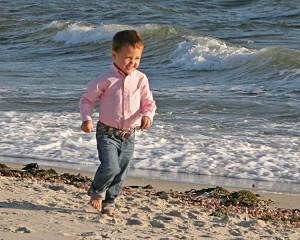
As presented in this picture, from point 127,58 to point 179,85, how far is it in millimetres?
8913

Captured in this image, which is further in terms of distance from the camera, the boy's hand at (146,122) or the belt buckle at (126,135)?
the belt buckle at (126,135)

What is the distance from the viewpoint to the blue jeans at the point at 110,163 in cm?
570

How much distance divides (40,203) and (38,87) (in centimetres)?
778

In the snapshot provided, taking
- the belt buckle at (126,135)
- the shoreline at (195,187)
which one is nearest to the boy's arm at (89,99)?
the belt buckle at (126,135)

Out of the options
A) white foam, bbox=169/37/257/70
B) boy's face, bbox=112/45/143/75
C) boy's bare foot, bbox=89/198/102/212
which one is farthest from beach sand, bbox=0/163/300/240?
white foam, bbox=169/37/257/70

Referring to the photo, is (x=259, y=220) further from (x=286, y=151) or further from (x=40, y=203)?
(x=286, y=151)

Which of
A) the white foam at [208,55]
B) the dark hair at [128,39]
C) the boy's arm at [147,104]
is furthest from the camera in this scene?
the white foam at [208,55]

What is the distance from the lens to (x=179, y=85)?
14.5 meters

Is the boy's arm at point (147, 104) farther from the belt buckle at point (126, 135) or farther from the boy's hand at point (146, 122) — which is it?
the belt buckle at point (126, 135)

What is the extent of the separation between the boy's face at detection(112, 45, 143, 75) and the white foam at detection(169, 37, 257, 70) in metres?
11.2

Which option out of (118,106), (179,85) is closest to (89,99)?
(118,106)

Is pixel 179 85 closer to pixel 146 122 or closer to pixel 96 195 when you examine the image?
pixel 96 195

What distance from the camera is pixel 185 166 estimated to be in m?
8.20

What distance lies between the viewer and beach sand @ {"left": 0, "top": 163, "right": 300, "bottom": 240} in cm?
531
